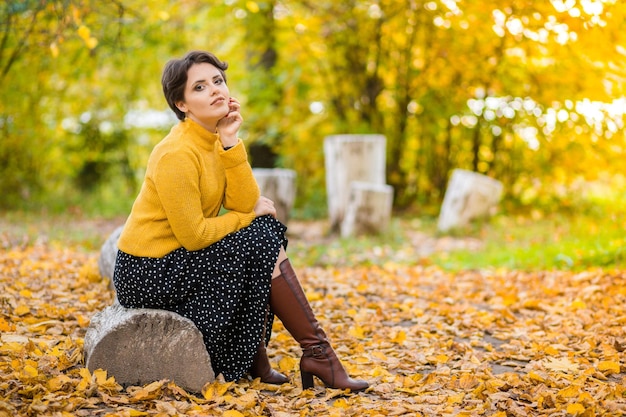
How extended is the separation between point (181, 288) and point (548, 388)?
1.63 metres

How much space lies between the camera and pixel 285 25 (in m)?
8.95

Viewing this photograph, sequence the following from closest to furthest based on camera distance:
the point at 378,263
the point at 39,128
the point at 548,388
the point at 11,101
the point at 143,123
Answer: the point at 548,388 → the point at 378,263 → the point at 11,101 → the point at 39,128 → the point at 143,123

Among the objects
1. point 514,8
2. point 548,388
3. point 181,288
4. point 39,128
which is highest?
point 514,8

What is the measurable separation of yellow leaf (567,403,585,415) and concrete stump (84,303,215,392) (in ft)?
4.68

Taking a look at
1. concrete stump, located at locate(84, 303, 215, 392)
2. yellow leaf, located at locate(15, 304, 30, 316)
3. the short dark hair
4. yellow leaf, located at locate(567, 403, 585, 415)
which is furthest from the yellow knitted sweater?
yellow leaf, located at locate(567, 403, 585, 415)

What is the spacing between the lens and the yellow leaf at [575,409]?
2.57m

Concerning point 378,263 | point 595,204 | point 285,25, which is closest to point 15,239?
point 378,263

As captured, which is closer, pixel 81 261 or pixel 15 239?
pixel 81 261

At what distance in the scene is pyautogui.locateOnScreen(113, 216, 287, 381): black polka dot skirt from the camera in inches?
106

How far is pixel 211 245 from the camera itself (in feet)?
8.91

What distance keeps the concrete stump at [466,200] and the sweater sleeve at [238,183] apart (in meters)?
5.39

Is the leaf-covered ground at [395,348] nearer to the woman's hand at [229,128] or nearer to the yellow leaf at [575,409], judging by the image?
the yellow leaf at [575,409]

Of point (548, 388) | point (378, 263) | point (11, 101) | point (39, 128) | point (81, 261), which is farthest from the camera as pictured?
point (39, 128)

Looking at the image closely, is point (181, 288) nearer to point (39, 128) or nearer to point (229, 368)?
point (229, 368)
